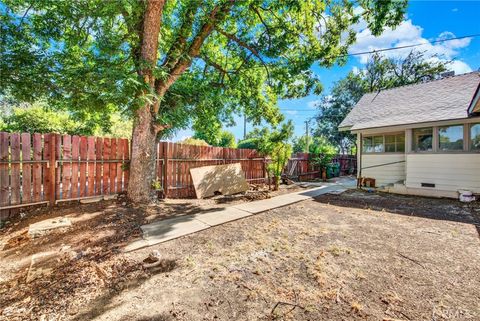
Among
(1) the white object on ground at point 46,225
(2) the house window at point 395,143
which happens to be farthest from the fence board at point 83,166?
(2) the house window at point 395,143

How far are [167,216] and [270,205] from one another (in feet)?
9.34

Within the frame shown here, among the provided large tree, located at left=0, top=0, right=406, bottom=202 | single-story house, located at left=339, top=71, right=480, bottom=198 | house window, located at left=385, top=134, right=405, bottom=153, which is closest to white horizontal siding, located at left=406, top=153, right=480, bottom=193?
single-story house, located at left=339, top=71, right=480, bottom=198

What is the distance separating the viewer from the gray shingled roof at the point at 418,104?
26.5ft

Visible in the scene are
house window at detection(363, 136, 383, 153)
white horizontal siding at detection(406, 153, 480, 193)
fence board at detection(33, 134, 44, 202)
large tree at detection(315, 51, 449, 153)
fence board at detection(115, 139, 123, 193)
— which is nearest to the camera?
fence board at detection(33, 134, 44, 202)

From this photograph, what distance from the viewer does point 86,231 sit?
3.75 m

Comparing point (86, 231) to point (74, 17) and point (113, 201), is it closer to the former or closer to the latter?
point (113, 201)

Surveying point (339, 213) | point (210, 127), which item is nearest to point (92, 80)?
point (210, 127)

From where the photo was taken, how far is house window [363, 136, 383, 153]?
9969 millimetres

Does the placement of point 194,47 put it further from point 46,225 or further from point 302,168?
point 302,168

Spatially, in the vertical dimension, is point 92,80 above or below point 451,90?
below

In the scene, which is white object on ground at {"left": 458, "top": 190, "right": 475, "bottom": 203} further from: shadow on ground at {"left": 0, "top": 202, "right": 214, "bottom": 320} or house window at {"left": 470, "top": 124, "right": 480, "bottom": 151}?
shadow on ground at {"left": 0, "top": 202, "right": 214, "bottom": 320}

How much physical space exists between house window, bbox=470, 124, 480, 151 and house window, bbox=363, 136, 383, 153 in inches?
116

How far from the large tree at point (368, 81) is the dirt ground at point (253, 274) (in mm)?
18329

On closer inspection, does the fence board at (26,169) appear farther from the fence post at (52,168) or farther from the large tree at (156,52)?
the large tree at (156,52)
